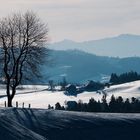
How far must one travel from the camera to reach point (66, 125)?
102 ft

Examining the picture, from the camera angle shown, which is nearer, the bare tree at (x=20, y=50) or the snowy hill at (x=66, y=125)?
the snowy hill at (x=66, y=125)

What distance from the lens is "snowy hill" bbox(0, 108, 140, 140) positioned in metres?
28.6

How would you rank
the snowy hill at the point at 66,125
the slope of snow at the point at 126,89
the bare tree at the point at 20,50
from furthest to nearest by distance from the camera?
the slope of snow at the point at 126,89, the bare tree at the point at 20,50, the snowy hill at the point at 66,125

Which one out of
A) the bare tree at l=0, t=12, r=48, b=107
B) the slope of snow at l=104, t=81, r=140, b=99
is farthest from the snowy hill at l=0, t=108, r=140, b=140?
the slope of snow at l=104, t=81, r=140, b=99

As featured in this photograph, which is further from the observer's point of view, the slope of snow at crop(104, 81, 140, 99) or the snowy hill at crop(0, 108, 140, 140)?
the slope of snow at crop(104, 81, 140, 99)

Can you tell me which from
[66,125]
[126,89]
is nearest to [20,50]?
[66,125]

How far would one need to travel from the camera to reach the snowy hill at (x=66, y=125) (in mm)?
28606

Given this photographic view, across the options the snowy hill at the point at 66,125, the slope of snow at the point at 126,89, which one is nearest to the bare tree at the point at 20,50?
the snowy hill at the point at 66,125

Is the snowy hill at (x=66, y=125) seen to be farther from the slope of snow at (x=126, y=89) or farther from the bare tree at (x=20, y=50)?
the slope of snow at (x=126, y=89)

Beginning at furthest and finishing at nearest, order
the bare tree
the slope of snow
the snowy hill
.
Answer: the slope of snow < the bare tree < the snowy hill

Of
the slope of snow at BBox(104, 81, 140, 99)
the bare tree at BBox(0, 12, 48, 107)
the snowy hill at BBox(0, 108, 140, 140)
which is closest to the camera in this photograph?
the snowy hill at BBox(0, 108, 140, 140)

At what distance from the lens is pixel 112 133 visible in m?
32.0

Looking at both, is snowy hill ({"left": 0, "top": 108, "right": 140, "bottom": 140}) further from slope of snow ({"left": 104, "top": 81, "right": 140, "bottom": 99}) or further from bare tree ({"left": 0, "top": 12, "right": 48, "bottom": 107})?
slope of snow ({"left": 104, "top": 81, "right": 140, "bottom": 99})

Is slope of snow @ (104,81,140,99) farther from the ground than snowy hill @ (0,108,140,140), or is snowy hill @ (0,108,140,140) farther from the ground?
slope of snow @ (104,81,140,99)
